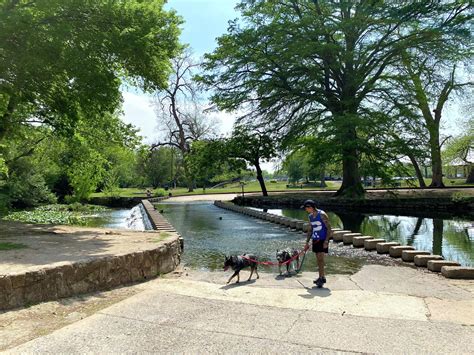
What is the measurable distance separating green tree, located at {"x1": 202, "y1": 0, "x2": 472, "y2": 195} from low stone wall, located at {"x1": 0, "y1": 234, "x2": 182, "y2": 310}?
2024 cm

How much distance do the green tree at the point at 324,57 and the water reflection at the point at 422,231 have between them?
18.6ft

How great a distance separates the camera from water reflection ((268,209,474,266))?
45.8 ft

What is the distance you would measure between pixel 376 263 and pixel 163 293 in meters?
6.51

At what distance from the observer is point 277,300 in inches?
266

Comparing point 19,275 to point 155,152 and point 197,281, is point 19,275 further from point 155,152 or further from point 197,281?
point 155,152

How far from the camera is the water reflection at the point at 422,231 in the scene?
13969mm

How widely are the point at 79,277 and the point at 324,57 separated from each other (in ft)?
88.3

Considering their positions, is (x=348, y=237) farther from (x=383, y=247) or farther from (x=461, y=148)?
(x=461, y=148)

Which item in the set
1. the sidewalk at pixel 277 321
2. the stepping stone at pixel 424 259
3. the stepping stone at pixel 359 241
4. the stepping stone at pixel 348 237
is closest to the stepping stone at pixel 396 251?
the stepping stone at pixel 424 259

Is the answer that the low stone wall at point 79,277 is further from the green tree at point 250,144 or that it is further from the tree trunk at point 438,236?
the green tree at point 250,144

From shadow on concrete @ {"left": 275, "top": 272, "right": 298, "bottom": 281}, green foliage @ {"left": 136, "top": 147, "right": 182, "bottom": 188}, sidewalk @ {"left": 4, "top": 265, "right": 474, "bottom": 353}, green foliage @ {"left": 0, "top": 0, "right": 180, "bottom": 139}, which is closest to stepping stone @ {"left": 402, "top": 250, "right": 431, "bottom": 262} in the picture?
sidewalk @ {"left": 4, "top": 265, "right": 474, "bottom": 353}

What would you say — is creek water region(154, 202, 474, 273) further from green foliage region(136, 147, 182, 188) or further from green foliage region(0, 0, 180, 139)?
green foliage region(136, 147, 182, 188)

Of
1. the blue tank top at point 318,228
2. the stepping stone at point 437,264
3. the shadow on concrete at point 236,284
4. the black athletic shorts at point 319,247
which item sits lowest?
the shadow on concrete at point 236,284

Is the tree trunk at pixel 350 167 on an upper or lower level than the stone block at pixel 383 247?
upper
